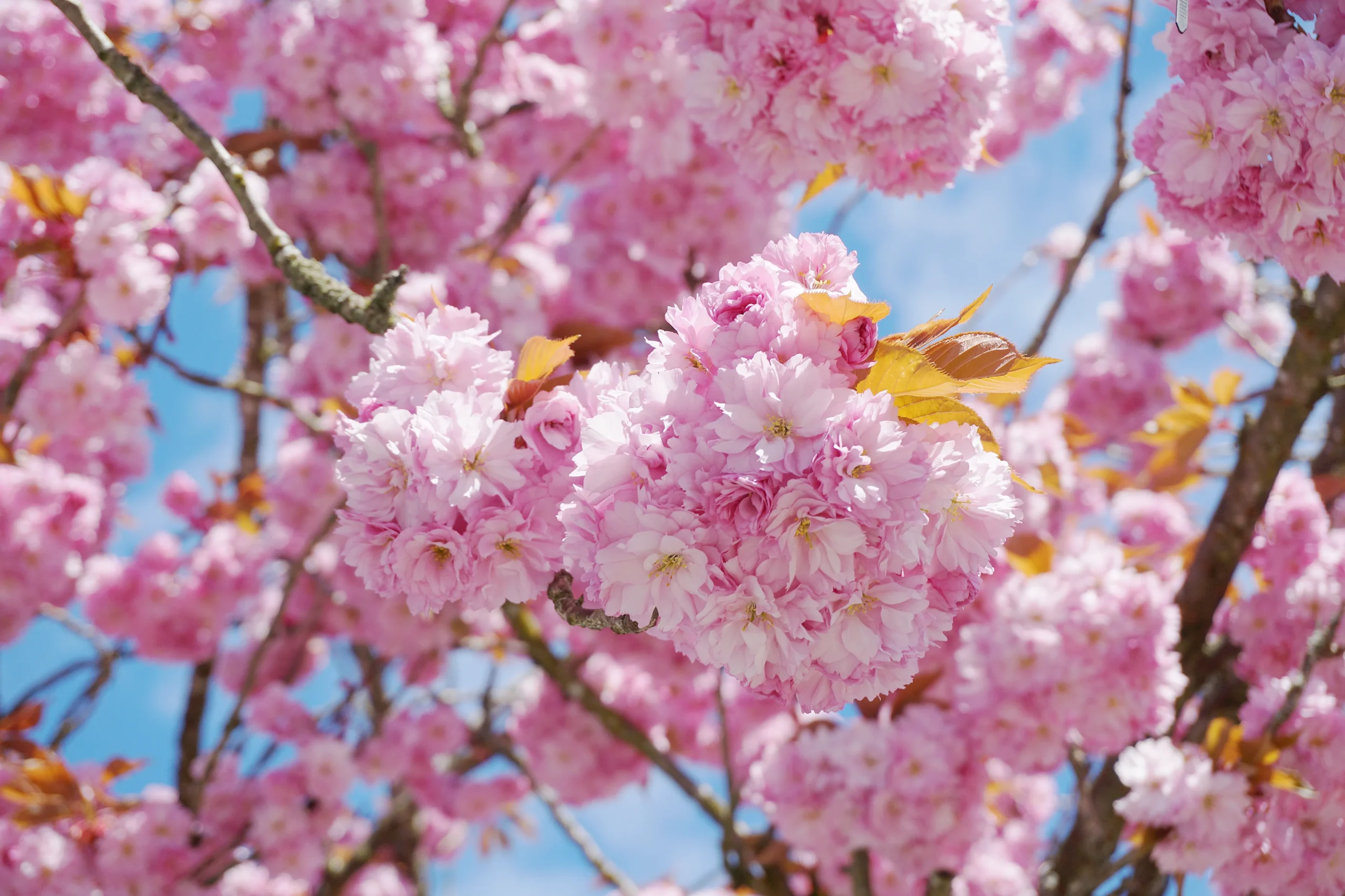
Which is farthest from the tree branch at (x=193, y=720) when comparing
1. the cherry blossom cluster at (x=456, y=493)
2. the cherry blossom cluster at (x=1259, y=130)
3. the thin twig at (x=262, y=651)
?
the cherry blossom cluster at (x=1259, y=130)

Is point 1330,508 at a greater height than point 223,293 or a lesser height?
lesser

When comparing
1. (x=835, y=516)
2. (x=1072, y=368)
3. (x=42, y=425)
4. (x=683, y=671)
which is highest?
(x=1072, y=368)

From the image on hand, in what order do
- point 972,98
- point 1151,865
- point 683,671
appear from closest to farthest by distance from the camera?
point 972,98
point 1151,865
point 683,671

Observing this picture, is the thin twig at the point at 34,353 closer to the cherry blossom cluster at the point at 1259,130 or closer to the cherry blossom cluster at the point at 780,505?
the cherry blossom cluster at the point at 780,505

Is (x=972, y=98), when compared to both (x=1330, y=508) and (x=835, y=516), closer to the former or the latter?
(x=835, y=516)

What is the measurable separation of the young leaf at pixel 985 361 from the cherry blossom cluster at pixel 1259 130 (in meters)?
0.66

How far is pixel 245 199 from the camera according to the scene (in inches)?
69.0

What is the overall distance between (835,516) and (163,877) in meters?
3.30

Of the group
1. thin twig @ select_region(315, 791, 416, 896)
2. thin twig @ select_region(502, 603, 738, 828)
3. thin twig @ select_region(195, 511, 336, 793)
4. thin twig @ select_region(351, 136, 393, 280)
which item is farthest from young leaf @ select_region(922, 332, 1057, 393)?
thin twig @ select_region(315, 791, 416, 896)

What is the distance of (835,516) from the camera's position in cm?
110

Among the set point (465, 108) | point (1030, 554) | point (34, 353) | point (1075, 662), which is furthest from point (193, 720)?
point (1075, 662)

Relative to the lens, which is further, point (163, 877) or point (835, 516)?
point (163, 877)

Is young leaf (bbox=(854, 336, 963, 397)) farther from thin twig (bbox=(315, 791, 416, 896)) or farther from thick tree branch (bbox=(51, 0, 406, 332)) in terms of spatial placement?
thin twig (bbox=(315, 791, 416, 896))

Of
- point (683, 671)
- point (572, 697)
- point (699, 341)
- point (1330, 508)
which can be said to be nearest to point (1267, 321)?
point (1330, 508)
